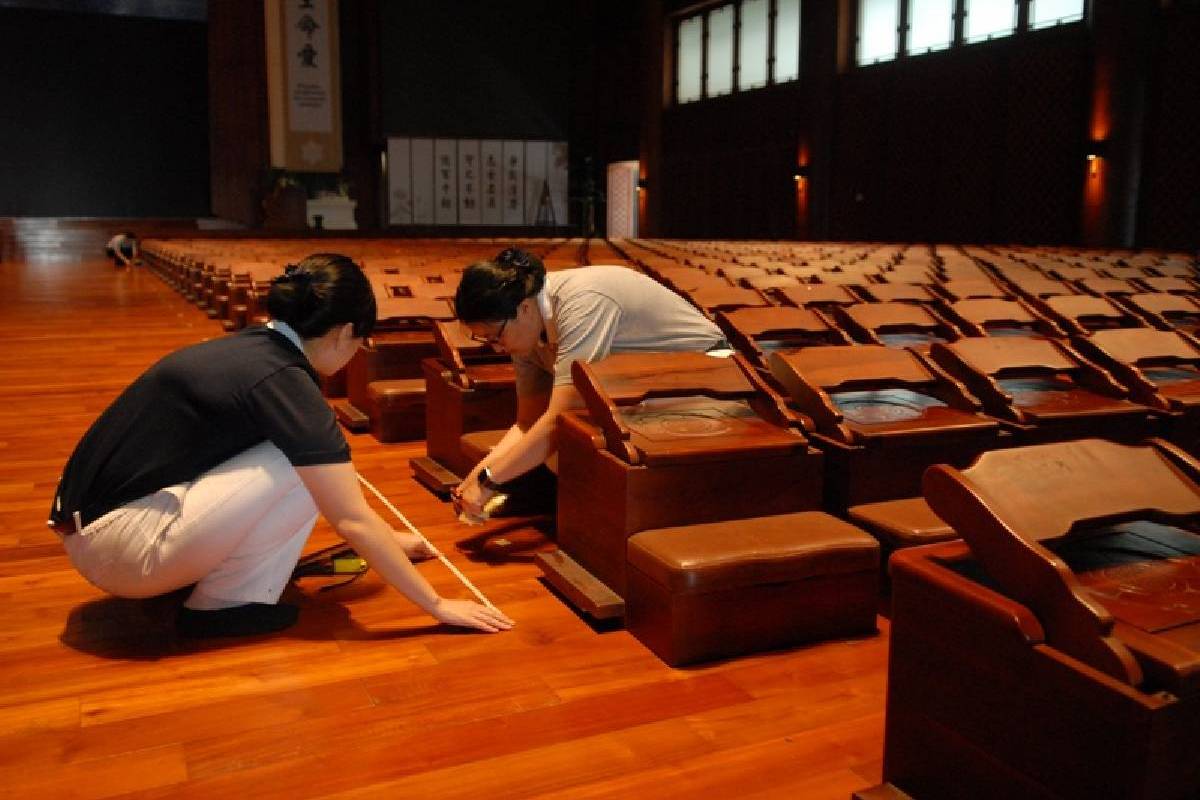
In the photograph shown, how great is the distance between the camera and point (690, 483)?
2.19 m

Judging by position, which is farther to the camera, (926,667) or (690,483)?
(690,483)

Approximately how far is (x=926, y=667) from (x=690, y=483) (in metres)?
0.85

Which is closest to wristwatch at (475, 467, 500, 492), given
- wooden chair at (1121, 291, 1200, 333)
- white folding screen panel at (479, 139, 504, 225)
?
wooden chair at (1121, 291, 1200, 333)

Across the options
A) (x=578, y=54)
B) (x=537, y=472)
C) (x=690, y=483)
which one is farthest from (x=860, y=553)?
(x=578, y=54)

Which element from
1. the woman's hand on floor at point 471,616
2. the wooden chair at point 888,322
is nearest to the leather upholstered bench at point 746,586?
the woman's hand on floor at point 471,616

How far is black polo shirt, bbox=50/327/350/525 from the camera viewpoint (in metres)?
1.85

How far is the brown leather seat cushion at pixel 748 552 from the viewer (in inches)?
77.9

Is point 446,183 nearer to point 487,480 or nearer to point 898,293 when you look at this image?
point 898,293

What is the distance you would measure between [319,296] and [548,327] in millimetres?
698

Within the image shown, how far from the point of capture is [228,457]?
1.95m

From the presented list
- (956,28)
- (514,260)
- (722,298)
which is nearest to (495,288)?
(514,260)

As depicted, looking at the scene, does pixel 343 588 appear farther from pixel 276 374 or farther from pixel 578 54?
pixel 578 54

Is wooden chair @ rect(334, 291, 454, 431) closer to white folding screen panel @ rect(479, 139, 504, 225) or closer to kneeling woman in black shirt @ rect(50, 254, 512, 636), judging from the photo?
kneeling woman in black shirt @ rect(50, 254, 512, 636)

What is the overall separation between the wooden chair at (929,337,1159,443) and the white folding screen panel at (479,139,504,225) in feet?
55.0
